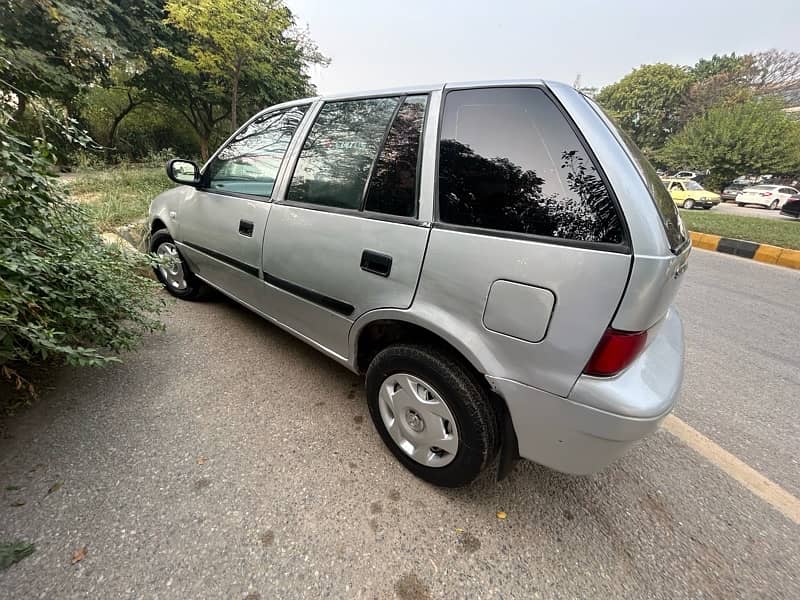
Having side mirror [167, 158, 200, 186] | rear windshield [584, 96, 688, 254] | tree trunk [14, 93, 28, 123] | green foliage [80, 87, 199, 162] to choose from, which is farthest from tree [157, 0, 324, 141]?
rear windshield [584, 96, 688, 254]

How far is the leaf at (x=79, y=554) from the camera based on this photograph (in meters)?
1.21

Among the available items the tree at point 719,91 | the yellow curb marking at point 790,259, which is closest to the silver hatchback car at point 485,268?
the yellow curb marking at point 790,259

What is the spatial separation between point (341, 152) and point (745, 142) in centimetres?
2649

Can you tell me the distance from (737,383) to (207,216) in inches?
149

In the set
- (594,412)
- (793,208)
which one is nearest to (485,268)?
(594,412)

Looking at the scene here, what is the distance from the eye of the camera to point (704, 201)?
15898mm

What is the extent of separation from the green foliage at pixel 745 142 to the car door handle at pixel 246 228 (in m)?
26.5

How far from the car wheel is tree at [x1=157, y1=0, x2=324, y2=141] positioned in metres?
8.57

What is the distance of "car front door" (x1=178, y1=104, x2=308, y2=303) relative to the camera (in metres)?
2.12

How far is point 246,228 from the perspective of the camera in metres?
2.14

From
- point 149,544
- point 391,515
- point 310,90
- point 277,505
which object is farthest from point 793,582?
point 310,90

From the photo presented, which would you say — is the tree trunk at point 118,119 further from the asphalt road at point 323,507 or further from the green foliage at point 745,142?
the green foliage at point 745,142

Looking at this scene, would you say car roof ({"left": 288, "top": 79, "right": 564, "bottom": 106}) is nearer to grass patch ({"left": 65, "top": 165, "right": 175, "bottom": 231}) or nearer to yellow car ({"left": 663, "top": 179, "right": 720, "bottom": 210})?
grass patch ({"left": 65, "top": 165, "right": 175, "bottom": 231})

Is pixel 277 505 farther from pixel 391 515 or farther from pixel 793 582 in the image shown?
pixel 793 582
